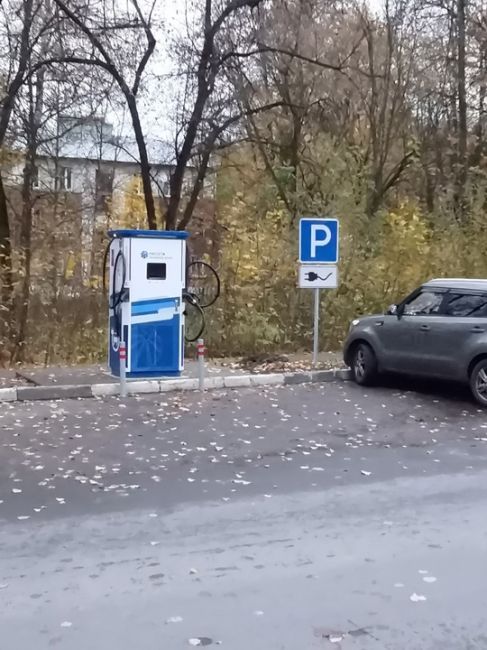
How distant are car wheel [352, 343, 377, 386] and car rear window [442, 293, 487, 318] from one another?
4.97 feet

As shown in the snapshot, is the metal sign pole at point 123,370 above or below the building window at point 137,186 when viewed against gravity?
below

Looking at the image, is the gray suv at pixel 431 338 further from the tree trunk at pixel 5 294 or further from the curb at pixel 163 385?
the tree trunk at pixel 5 294

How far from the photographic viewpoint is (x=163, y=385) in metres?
13.0

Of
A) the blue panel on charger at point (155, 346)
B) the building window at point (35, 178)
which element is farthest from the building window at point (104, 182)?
the blue panel on charger at point (155, 346)

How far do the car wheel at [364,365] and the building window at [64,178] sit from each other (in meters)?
11.7

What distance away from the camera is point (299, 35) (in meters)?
20.1

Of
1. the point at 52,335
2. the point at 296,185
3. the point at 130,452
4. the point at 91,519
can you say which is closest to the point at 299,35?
the point at 296,185

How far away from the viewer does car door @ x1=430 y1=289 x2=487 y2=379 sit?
482 inches

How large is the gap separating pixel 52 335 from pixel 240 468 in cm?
913

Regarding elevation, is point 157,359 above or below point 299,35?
below

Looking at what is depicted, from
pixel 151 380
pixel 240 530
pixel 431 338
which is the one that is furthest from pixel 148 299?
pixel 240 530

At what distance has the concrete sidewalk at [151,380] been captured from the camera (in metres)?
12.3

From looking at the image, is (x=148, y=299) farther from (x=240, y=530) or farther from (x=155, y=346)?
(x=240, y=530)

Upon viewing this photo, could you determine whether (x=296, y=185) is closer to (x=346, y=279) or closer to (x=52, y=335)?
(x=346, y=279)
